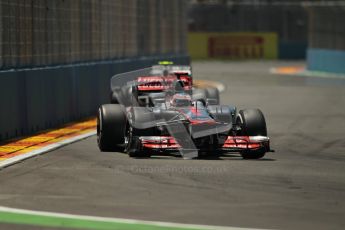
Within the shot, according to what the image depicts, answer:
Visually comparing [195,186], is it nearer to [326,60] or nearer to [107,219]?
[107,219]

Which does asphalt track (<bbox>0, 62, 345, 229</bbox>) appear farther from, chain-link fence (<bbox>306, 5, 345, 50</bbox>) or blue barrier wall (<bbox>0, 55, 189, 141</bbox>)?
chain-link fence (<bbox>306, 5, 345, 50</bbox>)

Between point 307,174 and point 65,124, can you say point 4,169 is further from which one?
point 65,124

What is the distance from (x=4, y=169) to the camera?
1359cm

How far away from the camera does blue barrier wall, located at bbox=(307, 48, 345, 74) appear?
56.0 m

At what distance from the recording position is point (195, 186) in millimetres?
11867

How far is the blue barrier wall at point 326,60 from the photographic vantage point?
56.0 meters

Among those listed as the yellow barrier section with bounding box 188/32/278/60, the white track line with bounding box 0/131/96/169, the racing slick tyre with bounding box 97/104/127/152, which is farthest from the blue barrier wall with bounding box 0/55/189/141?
the yellow barrier section with bounding box 188/32/278/60

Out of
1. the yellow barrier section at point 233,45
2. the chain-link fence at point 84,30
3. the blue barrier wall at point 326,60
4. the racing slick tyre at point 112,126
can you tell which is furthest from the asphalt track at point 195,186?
the yellow barrier section at point 233,45

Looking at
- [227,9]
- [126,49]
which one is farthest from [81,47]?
[227,9]

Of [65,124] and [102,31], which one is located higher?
[102,31]

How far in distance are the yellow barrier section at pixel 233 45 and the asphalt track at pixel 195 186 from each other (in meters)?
65.9

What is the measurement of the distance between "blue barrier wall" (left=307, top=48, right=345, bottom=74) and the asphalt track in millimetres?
38225

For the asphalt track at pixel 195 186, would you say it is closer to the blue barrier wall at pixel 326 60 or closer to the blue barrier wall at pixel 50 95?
the blue barrier wall at pixel 50 95

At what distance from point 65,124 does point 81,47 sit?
3438 mm
